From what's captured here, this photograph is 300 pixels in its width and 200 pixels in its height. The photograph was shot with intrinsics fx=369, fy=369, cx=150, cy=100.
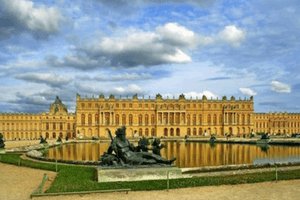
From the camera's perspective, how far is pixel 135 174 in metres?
16.7

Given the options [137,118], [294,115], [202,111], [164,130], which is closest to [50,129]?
[137,118]

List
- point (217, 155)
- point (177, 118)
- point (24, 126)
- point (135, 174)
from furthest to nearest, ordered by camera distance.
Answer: point (24, 126), point (177, 118), point (217, 155), point (135, 174)

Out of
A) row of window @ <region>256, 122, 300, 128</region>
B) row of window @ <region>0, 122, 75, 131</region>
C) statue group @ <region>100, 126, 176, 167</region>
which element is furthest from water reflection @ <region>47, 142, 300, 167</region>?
row of window @ <region>256, 122, 300, 128</region>

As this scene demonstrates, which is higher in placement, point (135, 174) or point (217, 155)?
point (135, 174)

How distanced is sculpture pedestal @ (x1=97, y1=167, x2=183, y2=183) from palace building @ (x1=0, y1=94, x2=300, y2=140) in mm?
83594

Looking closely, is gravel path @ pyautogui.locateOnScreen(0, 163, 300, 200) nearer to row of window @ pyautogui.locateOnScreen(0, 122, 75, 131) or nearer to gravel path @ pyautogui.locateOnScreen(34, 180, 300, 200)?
gravel path @ pyautogui.locateOnScreen(34, 180, 300, 200)

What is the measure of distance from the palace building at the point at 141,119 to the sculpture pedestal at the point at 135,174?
83.6 meters

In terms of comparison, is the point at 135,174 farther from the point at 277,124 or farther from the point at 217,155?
the point at 277,124

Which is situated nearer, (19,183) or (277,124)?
(19,183)

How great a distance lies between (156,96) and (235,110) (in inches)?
Answer: 945

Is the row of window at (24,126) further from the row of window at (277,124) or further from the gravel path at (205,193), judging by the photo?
the gravel path at (205,193)

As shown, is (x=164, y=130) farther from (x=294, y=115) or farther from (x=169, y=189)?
(x=169, y=189)

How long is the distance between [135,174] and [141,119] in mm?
88075

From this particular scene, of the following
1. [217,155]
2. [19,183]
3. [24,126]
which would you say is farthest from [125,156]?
[24,126]
